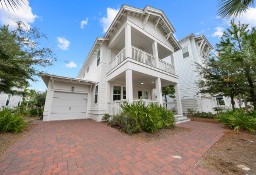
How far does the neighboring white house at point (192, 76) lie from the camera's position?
13.1 meters

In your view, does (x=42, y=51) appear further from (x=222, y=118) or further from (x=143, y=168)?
(x=222, y=118)

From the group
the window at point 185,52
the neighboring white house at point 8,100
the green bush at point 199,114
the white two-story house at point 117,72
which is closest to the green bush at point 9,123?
the white two-story house at point 117,72

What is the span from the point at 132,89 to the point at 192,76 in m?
9.37

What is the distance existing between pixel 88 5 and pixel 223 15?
1038 centimetres

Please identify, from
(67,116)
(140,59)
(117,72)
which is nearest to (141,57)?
(140,59)

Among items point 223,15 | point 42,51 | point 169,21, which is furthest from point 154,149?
point 169,21

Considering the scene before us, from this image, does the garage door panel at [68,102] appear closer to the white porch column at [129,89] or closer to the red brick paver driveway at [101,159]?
the white porch column at [129,89]

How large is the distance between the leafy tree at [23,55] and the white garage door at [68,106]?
300 cm

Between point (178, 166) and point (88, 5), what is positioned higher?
point (88, 5)

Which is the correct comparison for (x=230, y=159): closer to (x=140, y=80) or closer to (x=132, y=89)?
(x=132, y=89)

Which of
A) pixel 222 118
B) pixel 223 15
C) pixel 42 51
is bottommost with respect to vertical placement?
pixel 222 118

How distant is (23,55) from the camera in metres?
5.82

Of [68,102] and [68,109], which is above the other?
[68,102]

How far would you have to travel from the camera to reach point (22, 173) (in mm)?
2184
